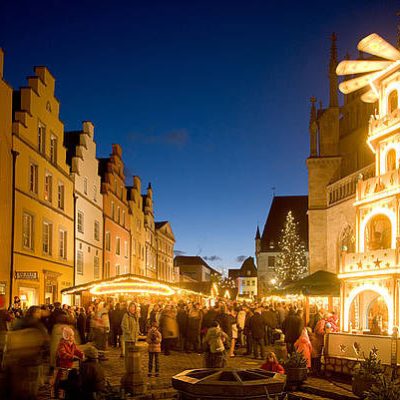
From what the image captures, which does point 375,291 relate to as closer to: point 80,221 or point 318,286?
point 318,286

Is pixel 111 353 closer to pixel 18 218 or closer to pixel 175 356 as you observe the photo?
pixel 175 356

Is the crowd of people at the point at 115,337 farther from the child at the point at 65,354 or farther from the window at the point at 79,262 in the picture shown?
the window at the point at 79,262

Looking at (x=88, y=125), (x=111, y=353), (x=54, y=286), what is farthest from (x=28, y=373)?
(x=88, y=125)

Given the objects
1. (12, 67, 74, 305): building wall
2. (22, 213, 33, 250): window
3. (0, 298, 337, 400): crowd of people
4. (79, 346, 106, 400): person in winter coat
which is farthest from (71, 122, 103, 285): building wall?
(79, 346, 106, 400): person in winter coat

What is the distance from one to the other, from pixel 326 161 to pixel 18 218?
93.6 ft

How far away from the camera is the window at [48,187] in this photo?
31.5 metres

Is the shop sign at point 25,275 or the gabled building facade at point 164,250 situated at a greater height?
the gabled building facade at point 164,250

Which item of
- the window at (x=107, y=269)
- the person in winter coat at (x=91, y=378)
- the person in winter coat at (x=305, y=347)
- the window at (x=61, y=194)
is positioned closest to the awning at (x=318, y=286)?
the person in winter coat at (x=305, y=347)

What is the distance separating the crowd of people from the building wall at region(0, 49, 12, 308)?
1.87 meters

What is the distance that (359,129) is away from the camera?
46375 millimetres

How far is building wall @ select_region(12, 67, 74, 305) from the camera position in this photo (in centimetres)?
2775

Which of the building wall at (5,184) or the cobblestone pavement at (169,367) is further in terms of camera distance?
the building wall at (5,184)

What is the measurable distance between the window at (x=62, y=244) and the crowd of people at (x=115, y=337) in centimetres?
585

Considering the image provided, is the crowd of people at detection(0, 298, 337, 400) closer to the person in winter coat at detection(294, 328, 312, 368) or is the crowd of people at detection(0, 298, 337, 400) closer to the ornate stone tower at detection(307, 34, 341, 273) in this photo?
the person in winter coat at detection(294, 328, 312, 368)
